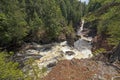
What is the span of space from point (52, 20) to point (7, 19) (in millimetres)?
12518

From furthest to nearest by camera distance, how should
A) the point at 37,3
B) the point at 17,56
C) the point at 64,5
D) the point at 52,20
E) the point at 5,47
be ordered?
the point at 64,5
the point at 37,3
the point at 52,20
the point at 5,47
the point at 17,56

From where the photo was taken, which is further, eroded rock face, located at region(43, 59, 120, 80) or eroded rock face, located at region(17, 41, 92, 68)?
eroded rock face, located at region(17, 41, 92, 68)

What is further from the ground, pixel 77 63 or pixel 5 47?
pixel 77 63

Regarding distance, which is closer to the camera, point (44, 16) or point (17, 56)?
point (17, 56)

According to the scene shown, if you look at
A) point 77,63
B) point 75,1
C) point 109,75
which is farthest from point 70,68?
point 75,1

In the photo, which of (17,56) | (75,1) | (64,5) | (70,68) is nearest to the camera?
(70,68)

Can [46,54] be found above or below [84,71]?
below

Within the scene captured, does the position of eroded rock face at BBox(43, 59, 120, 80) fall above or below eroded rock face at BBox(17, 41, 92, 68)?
above

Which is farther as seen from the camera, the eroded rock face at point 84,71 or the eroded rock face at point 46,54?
the eroded rock face at point 46,54

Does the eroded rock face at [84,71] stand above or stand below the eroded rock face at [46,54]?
above

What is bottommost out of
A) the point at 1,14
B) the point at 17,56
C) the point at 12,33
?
the point at 17,56

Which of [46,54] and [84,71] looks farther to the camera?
[46,54]

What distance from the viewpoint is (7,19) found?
43.3m

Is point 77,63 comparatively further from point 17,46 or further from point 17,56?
point 17,46
